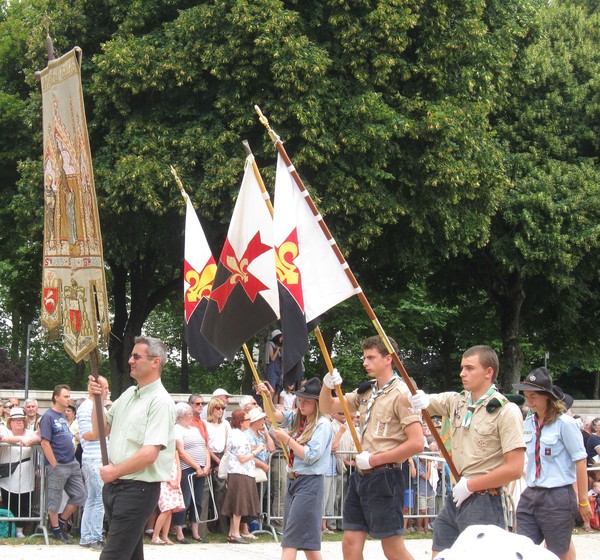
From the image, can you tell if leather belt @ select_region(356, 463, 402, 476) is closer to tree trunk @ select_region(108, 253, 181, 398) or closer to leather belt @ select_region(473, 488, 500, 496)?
leather belt @ select_region(473, 488, 500, 496)

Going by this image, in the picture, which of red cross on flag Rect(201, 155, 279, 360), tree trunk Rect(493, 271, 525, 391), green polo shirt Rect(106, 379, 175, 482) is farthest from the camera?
tree trunk Rect(493, 271, 525, 391)

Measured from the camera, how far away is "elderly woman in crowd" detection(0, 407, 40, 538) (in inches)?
497

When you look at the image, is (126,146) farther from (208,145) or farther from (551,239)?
(551,239)

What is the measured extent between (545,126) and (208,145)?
13252 millimetres

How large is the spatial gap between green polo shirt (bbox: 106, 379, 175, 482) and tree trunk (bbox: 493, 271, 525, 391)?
25435 millimetres

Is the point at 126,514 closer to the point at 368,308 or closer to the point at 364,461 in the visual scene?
the point at 364,461

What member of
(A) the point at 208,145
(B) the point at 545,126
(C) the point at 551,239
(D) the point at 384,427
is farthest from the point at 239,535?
(B) the point at 545,126

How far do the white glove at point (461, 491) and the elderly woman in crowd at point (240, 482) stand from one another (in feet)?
22.6

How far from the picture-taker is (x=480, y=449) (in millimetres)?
6977

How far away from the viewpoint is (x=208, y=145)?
71.7 ft

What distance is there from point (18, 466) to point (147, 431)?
6392 mm

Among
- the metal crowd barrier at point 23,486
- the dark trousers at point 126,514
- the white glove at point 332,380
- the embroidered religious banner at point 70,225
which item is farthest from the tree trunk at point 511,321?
the dark trousers at point 126,514

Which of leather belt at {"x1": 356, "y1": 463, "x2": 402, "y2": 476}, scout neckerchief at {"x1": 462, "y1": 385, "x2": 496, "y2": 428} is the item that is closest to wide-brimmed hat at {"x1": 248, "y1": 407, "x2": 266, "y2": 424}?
leather belt at {"x1": 356, "y1": 463, "x2": 402, "y2": 476}

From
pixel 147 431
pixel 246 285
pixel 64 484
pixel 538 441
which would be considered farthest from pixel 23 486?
pixel 538 441
